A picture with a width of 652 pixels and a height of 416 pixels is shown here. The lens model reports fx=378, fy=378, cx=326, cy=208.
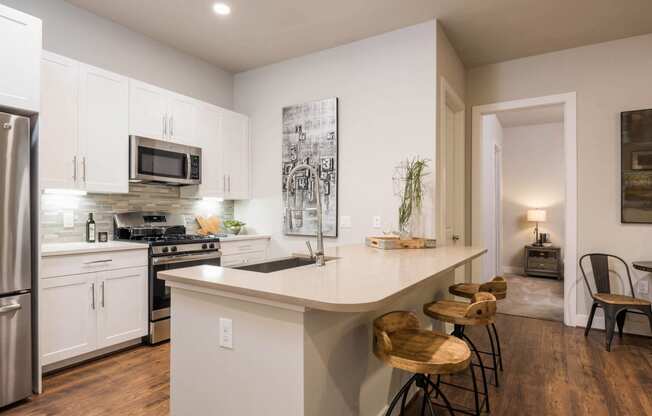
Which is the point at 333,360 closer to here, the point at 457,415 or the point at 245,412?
the point at 245,412

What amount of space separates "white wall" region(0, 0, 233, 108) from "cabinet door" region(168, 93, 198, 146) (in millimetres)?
350

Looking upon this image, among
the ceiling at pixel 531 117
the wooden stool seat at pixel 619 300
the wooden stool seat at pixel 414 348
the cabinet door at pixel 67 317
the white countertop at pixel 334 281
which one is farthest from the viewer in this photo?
the ceiling at pixel 531 117

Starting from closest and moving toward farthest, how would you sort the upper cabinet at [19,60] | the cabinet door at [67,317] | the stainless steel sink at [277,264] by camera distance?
the stainless steel sink at [277,264] → the upper cabinet at [19,60] → the cabinet door at [67,317]

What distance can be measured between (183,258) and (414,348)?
2.48 meters

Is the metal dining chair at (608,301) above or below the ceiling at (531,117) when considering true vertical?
below

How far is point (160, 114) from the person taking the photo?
11.8 ft

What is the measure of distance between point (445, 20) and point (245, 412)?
3.39 m

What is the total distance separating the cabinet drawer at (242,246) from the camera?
3930 mm

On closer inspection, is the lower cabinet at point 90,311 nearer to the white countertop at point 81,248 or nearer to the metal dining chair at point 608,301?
the white countertop at point 81,248

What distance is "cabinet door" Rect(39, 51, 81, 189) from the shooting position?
280 centimetres

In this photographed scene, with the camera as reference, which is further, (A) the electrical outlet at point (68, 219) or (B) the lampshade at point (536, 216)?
(B) the lampshade at point (536, 216)

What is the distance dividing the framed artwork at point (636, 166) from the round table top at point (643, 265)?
421 mm

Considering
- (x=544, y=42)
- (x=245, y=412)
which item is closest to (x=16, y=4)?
(x=245, y=412)

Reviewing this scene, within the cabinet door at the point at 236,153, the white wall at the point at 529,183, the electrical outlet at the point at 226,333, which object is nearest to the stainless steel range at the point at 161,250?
the cabinet door at the point at 236,153
